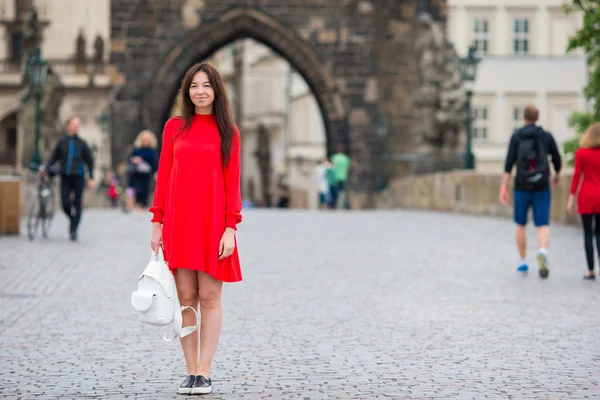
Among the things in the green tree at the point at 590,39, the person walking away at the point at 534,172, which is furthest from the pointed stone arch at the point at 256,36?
the person walking away at the point at 534,172

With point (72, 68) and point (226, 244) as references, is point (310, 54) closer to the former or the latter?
point (72, 68)

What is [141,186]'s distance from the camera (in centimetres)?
2527

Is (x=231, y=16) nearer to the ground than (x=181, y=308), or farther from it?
farther from it

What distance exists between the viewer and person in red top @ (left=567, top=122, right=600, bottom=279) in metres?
13.4

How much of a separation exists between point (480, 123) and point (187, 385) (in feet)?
163

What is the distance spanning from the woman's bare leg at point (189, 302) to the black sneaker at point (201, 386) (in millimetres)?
72

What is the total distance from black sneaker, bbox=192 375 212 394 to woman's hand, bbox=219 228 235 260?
60 cm

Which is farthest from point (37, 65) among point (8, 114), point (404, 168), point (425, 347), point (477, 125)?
point (8, 114)

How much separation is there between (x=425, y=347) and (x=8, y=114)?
59.0 metres

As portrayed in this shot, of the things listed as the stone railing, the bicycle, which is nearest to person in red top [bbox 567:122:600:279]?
the bicycle

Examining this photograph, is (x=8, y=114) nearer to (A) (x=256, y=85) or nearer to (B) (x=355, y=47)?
(A) (x=256, y=85)

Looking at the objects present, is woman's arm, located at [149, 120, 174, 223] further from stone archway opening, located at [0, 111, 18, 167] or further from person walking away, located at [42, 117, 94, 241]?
stone archway opening, located at [0, 111, 18, 167]

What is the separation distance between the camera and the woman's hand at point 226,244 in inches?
269

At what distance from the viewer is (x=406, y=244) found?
18.5 meters
